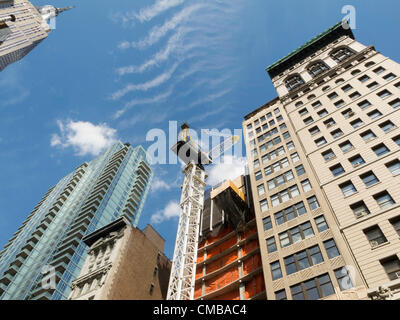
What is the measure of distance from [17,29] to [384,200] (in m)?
140

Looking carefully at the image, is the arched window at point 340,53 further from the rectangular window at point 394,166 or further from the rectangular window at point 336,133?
the rectangular window at point 394,166

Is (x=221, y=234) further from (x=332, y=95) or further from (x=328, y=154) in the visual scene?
(x=332, y=95)

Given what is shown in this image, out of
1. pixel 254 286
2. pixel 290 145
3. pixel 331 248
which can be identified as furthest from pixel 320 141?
pixel 254 286

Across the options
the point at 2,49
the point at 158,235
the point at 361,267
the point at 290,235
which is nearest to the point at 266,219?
the point at 290,235

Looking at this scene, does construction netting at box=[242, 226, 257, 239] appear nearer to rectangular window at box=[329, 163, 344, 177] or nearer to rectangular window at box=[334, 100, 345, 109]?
rectangular window at box=[329, 163, 344, 177]

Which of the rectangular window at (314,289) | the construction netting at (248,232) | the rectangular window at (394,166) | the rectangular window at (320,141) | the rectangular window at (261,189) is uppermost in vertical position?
the rectangular window at (320,141)

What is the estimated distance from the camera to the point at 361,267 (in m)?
25.7

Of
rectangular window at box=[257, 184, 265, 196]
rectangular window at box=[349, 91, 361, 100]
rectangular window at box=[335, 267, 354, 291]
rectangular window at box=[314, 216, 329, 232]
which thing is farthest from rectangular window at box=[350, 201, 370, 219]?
rectangular window at box=[349, 91, 361, 100]

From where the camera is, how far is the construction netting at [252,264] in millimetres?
38019

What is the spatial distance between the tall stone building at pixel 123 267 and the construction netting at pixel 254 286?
63.3 ft

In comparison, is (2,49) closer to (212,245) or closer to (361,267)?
(212,245)

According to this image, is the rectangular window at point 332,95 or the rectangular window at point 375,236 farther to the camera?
the rectangular window at point 332,95

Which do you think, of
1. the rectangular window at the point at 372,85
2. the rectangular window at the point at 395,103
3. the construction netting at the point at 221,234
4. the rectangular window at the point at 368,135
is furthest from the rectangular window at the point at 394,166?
the construction netting at the point at 221,234

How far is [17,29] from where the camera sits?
4783 inches
